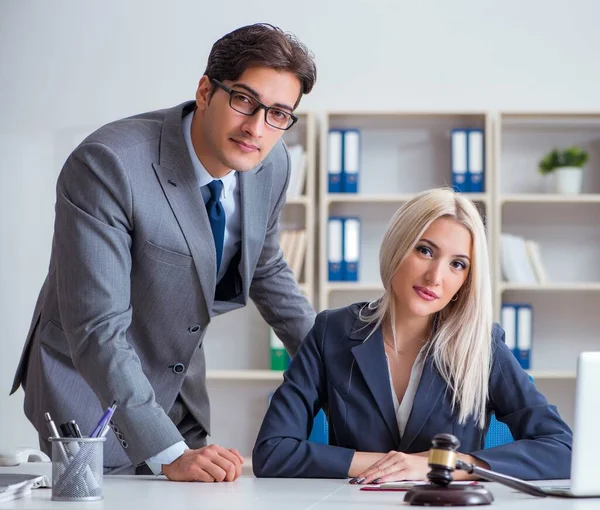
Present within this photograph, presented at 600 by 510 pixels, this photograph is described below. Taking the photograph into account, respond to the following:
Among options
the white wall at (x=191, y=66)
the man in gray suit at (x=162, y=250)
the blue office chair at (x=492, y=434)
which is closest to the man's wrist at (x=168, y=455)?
the man in gray suit at (x=162, y=250)

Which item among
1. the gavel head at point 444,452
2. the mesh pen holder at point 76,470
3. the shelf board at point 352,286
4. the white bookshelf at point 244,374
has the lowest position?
the white bookshelf at point 244,374

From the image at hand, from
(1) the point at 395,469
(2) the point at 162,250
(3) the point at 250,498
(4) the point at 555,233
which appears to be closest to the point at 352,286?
(4) the point at 555,233

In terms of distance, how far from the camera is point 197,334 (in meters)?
2.01

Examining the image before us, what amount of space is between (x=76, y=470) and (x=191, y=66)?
10.8ft

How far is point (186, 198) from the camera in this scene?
1903mm

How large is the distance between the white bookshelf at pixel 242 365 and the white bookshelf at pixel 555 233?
37.3 inches

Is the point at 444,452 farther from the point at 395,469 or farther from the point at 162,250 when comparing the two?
the point at 162,250

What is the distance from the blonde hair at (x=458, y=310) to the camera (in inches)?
76.6

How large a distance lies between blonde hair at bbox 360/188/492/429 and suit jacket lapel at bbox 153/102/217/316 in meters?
0.38

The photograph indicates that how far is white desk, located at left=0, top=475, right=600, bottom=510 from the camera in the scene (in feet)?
4.29

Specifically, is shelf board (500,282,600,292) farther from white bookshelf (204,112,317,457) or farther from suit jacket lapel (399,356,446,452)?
suit jacket lapel (399,356,446,452)

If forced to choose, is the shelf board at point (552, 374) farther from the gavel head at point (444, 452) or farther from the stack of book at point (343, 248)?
the gavel head at point (444, 452)

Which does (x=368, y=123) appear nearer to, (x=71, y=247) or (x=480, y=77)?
(x=480, y=77)

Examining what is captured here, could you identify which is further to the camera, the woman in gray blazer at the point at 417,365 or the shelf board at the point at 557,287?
the shelf board at the point at 557,287
